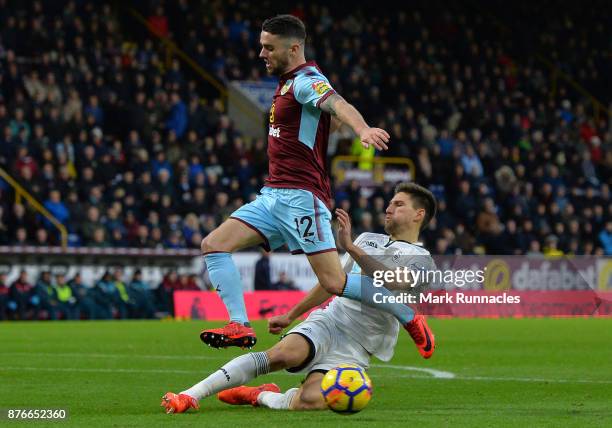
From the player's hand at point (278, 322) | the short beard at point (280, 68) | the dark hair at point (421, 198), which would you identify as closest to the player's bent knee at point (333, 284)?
the player's hand at point (278, 322)

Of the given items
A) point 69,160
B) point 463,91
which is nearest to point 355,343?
point 69,160

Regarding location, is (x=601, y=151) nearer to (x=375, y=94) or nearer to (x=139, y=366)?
(x=375, y=94)

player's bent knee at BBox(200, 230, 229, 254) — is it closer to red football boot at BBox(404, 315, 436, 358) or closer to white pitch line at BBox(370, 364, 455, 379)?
red football boot at BBox(404, 315, 436, 358)

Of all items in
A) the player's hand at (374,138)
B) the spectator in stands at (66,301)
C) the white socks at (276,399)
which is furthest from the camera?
the spectator in stands at (66,301)

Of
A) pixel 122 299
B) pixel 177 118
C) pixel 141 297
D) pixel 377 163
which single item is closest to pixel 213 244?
pixel 122 299

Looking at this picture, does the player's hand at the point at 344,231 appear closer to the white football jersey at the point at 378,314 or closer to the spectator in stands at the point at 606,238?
the white football jersey at the point at 378,314

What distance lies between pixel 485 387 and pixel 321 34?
78.8 ft

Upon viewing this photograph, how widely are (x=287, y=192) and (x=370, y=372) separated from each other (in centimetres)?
374

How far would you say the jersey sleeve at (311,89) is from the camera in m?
8.33

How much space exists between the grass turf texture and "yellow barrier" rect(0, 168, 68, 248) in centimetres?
399

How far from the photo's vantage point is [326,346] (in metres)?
8.55

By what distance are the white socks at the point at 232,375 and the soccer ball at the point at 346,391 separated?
642 mm

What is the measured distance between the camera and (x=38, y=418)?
7.61 meters

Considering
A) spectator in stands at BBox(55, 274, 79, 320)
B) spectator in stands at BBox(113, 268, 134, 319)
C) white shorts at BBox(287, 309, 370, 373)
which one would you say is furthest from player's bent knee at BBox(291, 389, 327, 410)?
spectator in stands at BBox(113, 268, 134, 319)
